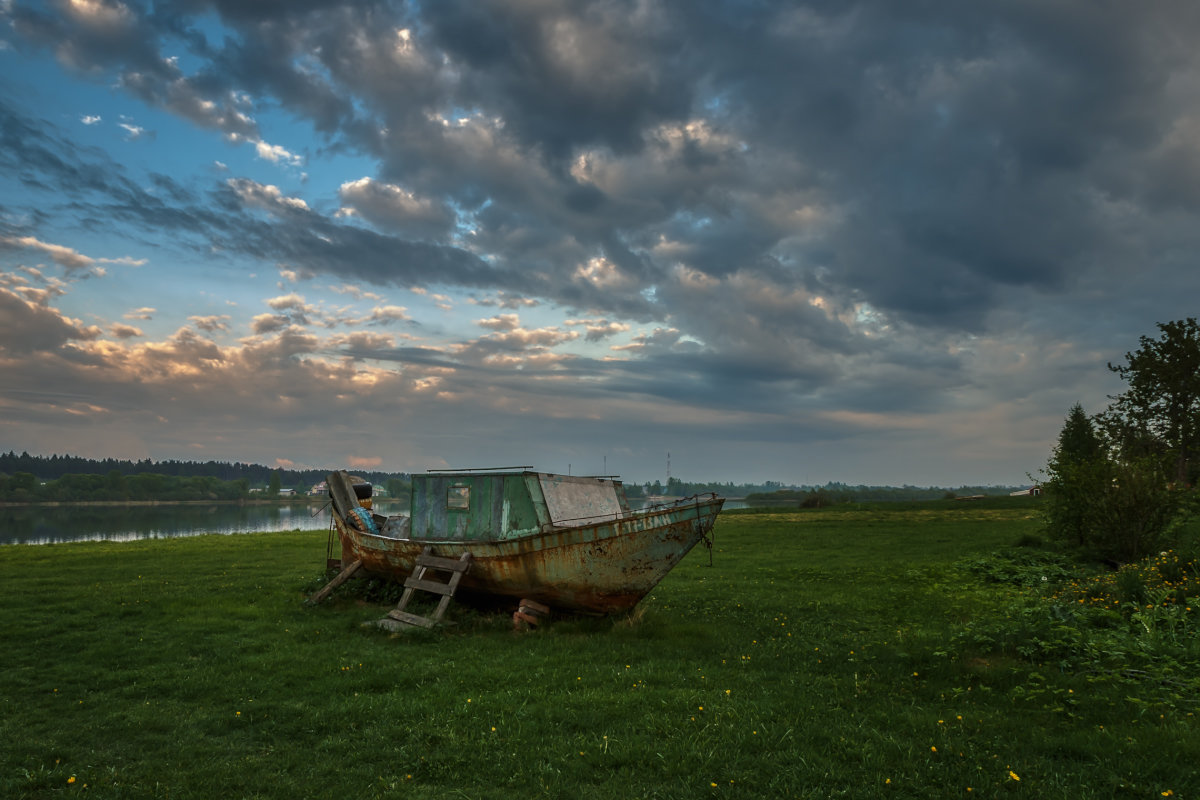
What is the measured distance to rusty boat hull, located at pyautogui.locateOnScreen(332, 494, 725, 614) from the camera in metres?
13.2

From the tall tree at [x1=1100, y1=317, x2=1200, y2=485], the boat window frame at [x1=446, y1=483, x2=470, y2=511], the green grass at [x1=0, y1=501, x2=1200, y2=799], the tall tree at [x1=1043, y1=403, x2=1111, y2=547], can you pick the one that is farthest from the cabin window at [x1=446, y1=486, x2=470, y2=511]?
the tall tree at [x1=1100, y1=317, x2=1200, y2=485]

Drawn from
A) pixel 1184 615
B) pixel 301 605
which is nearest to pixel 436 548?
pixel 301 605

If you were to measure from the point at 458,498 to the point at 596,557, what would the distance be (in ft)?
14.6

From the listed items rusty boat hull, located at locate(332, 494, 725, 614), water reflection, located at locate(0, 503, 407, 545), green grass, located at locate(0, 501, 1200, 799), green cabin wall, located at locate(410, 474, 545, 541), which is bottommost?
water reflection, located at locate(0, 503, 407, 545)

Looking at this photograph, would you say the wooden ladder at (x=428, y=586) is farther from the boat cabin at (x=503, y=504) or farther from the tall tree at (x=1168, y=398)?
the tall tree at (x=1168, y=398)

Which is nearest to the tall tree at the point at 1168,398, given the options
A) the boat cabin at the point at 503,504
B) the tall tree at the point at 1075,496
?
the tall tree at the point at 1075,496

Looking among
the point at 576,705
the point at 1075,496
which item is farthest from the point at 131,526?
the point at 1075,496

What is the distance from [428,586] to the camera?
14.5m

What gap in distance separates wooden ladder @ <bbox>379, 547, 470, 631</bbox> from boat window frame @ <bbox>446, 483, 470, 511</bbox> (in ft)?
3.84

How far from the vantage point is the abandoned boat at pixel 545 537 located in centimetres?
1334

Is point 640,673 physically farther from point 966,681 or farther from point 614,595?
point 966,681

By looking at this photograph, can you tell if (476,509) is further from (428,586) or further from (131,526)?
(131,526)

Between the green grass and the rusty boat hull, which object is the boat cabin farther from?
the green grass

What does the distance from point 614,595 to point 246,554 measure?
21663 mm
